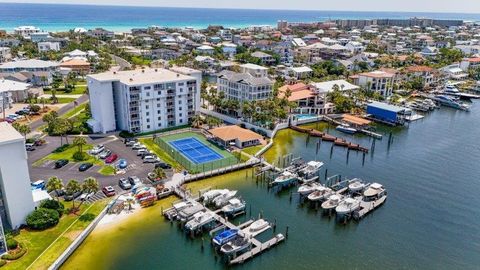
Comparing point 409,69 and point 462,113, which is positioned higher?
point 409,69

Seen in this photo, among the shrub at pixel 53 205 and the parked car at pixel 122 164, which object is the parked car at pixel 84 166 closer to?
the parked car at pixel 122 164

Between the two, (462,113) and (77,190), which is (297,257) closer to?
(77,190)

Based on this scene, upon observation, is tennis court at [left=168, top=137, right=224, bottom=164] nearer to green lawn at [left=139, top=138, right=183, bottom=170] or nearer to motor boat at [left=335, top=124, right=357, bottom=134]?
green lawn at [left=139, top=138, right=183, bottom=170]

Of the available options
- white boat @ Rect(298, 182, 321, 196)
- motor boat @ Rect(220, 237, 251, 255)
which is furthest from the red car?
white boat @ Rect(298, 182, 321, 196)

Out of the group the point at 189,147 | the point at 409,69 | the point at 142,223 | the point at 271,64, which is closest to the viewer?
the point at 142,223

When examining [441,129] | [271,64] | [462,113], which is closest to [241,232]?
[441,129]

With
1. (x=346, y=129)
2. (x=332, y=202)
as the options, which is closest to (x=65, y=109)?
(x=346, y=129)

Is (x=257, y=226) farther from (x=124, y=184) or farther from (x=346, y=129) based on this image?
(x=346, y=129)
